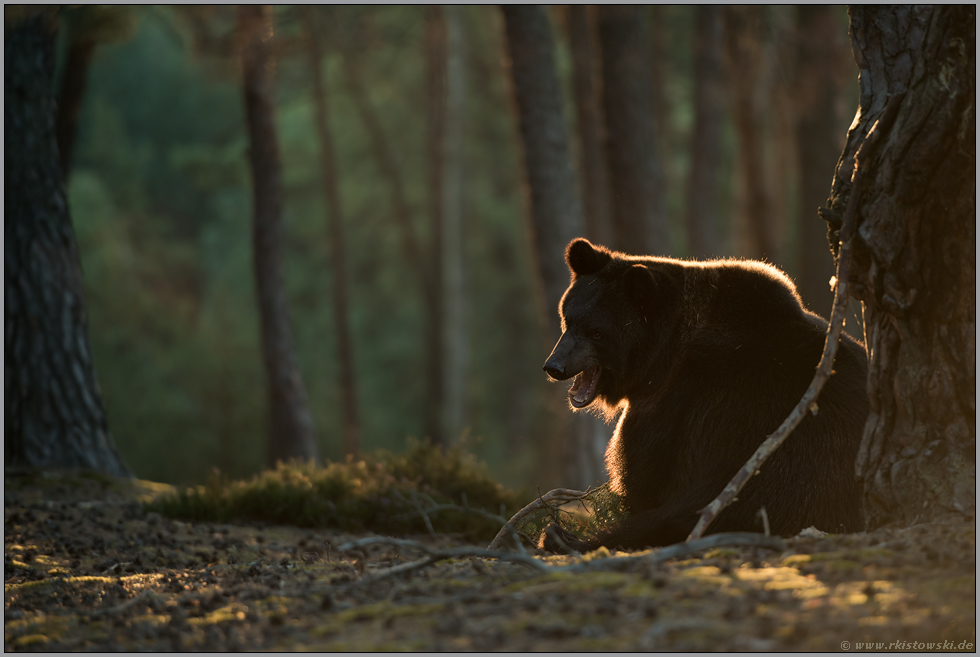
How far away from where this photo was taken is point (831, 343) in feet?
13.8

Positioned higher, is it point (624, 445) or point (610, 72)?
point (610, 72)

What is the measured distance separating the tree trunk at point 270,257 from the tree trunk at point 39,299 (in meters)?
4.16

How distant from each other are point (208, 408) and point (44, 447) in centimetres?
1871

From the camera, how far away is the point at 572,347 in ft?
17.5

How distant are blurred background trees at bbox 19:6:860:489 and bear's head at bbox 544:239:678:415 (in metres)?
3.15

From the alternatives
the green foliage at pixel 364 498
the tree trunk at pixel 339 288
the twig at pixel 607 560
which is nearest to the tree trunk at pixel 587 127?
the tree trunk at pixel 339 288

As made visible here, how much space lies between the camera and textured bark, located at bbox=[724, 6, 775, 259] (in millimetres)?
18312

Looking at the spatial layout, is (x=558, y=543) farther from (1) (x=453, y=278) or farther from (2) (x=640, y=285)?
(1) (x=453, y=278)

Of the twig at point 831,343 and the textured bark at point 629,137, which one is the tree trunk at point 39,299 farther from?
the textured bark at point 629,137

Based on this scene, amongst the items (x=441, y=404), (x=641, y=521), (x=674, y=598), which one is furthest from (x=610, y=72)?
(x=441, y=404)

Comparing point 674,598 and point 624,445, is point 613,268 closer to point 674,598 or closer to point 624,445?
point 624,445

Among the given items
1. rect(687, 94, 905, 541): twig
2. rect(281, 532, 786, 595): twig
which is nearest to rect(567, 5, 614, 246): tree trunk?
rect(687, 94, 905, 541): twig

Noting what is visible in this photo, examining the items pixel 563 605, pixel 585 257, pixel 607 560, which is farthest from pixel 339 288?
pixel 563 605

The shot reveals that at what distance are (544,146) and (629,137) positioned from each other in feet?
9.26
